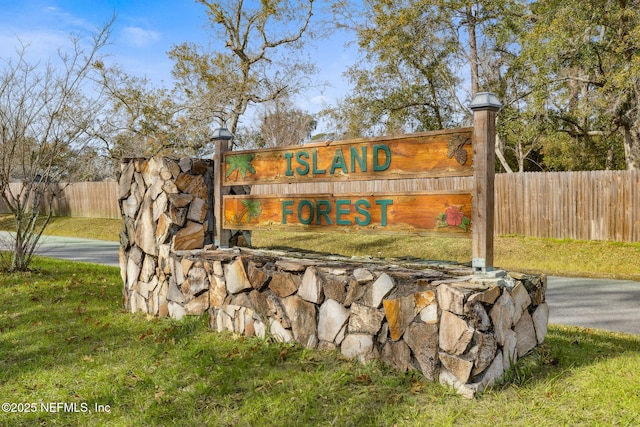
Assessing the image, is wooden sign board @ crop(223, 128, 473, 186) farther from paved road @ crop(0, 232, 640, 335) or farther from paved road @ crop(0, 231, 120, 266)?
paved road @ crop(0, 231, 120, 266)

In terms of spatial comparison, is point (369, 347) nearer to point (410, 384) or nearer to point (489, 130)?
point (410, 384)

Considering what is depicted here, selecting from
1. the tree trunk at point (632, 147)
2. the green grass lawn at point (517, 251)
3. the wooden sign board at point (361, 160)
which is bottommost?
the green grass lawn at point (517, 251)

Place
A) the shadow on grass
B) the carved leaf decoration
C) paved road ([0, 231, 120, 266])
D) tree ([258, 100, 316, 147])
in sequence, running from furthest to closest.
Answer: tree ([258, 100, 316, 147])
paved road ([0, 231, 120, 266])
the carved leaf decoration
the shadow on grass

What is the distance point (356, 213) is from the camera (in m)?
4.97

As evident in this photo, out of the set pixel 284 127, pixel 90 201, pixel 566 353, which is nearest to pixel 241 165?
pixel 566 353

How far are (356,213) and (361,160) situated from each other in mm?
516

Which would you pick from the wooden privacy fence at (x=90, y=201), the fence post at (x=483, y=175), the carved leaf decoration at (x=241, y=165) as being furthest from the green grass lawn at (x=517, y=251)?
the wooden privacy fence at (x=90, y=201)

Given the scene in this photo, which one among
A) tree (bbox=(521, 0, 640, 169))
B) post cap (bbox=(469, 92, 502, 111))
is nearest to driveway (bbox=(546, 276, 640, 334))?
post cap (bbox=(469, 92, 502, 111))

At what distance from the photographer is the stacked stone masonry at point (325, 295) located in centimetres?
374

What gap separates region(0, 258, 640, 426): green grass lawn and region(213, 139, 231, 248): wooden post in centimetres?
105

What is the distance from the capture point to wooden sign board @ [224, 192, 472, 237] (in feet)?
14.2

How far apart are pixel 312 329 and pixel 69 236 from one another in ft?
60.0

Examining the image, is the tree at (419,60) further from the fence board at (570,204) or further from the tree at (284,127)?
the tree at (284,127)

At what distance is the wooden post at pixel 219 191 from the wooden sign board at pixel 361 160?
0.31 feet
